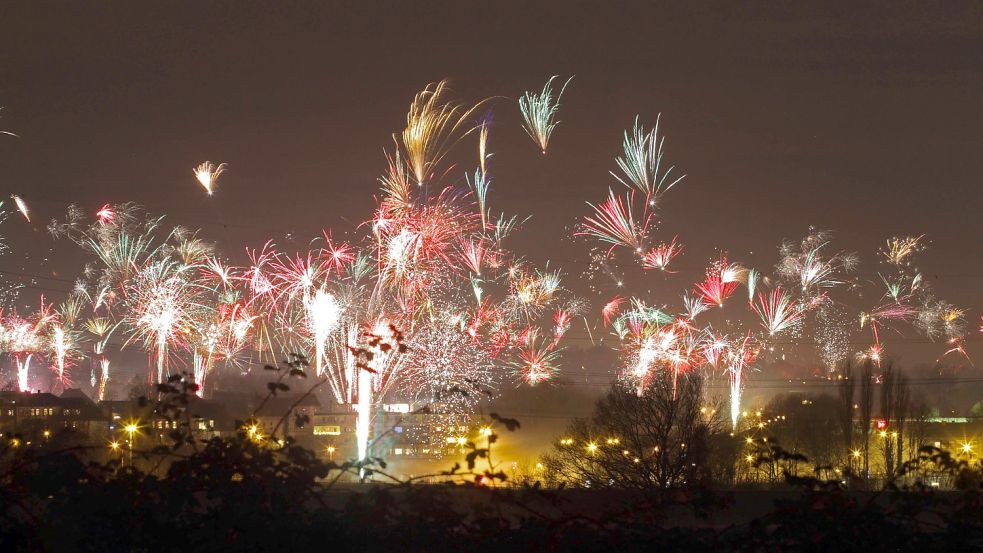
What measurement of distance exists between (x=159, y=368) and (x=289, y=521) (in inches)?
1757

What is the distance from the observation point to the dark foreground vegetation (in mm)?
6086

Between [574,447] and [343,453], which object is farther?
[343,453]

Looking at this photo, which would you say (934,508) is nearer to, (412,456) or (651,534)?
(651,534)

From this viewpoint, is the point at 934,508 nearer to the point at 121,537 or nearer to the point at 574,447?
the point at 121,537

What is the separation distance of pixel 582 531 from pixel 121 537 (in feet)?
9.13

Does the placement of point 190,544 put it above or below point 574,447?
above

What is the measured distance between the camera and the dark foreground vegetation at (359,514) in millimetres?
6086

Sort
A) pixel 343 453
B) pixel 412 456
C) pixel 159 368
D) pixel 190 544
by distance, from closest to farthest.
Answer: pixel 190 544 < pixel 159 368 < pixel 343 453 < pixel 412 456

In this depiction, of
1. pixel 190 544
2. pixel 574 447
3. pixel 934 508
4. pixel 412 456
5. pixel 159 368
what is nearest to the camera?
pixel 190 544

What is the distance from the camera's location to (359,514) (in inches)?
257

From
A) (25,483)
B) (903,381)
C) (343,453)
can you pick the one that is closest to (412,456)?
(343,453)

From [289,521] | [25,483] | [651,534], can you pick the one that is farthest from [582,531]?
[25,483]

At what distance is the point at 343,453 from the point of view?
62.2 m

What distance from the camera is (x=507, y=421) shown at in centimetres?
627
